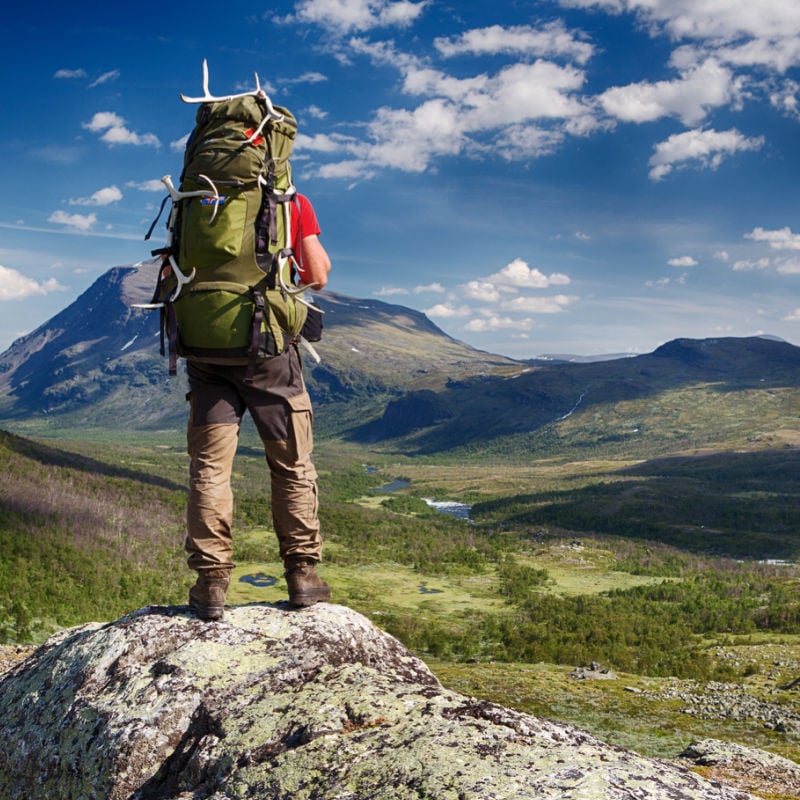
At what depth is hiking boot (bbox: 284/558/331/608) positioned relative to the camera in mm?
9352

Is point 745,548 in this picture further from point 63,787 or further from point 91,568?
point 63,787

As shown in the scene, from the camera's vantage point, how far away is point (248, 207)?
8.85 m

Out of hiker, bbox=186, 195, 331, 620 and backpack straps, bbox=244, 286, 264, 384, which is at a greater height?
backpack straps, bbox=244, 286, 264, 384

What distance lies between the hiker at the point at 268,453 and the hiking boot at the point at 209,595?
0.04 feet

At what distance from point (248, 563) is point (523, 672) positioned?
185 feet

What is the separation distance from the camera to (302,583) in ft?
30.8

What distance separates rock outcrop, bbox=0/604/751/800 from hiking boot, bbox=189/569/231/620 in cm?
14

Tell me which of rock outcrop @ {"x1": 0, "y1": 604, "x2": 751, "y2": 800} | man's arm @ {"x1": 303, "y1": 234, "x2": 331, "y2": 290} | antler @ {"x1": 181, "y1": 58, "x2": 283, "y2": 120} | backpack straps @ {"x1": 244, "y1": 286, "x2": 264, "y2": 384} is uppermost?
antler @ {"x1": 181, "y1": 58, "x2": 283, "y2": 120}

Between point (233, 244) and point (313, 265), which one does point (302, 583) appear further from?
point (233, 244)

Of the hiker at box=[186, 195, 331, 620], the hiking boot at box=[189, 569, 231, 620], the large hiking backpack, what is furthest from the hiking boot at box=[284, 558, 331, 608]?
the large hiking backpack

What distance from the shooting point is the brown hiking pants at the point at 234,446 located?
900 centimetres

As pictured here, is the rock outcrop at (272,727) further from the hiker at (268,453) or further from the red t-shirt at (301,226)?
the red t-shirt at (301,226)

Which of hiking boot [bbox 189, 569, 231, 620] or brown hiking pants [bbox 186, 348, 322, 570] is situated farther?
brown hiking pants [bbox 186, 348, 322, 570]

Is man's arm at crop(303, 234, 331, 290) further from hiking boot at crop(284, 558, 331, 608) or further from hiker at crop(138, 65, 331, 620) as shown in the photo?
hiking boot at crop(284, 558, 331, 608)
